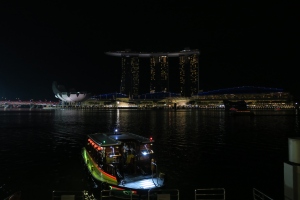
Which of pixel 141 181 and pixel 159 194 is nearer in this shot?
pixel 159 194

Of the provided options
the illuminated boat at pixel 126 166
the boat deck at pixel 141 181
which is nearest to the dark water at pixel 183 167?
the illuminated boat at pixel 126 166

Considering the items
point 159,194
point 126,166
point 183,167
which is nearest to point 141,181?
point 126,166

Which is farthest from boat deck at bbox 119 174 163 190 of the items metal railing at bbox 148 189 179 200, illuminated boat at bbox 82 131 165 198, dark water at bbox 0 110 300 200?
dark water at bbox 0 110 300 200

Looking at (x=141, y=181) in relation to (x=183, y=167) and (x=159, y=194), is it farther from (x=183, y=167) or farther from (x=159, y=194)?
(x=183, y=167)

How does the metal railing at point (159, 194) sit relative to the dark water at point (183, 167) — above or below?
above

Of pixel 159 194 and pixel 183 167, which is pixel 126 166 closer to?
pixel 159 194

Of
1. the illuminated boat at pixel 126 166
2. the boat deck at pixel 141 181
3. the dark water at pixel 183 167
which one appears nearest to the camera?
the boat deck at pixel 141 181

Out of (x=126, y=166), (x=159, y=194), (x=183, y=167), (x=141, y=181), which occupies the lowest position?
(x=183, y=167)

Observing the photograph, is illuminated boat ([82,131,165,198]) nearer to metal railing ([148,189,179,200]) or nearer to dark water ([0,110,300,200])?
metal railing ([148,189,179,200])

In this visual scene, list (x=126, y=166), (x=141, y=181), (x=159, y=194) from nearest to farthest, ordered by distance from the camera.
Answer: (x=159, y=194) → (x=141, y=181) → (x=126, y=166)

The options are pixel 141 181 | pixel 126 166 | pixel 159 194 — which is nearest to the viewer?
pixel 159 194

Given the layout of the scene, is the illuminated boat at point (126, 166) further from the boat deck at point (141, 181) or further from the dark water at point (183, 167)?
the dark water at point (183, 167)

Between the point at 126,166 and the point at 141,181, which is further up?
the point at 126,166

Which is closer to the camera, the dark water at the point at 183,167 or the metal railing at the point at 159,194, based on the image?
the metal railing at the point at 159,194
